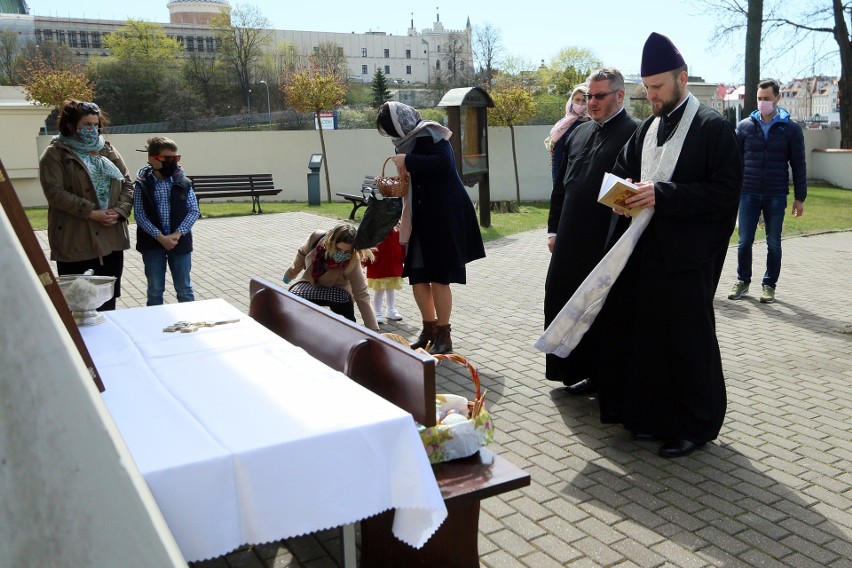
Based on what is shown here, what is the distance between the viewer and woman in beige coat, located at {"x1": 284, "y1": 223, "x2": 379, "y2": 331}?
6.25 metres

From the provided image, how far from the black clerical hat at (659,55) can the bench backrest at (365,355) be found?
2132 mm

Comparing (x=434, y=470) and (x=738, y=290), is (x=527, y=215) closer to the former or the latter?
(x=738, y=290)

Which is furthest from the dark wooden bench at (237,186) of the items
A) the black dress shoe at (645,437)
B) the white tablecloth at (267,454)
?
the white tablecloth at (267,454)

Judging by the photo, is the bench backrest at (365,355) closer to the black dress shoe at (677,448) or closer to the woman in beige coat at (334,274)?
the woman in beige coat at (334,274)

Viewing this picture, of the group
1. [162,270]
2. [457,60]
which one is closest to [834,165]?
[162,270]

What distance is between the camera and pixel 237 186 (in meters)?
19.1

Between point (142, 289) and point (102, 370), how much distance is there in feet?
21.0

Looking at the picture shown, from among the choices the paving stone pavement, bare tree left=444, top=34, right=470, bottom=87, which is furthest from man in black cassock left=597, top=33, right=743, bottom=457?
bare tree left=444, top=34, right=470, bottom=87

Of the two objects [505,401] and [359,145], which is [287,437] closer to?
[505,401]

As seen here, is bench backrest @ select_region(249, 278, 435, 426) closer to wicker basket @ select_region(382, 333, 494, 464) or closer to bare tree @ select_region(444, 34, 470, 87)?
wicker basket @ select_region(382, 333, 494, 464)

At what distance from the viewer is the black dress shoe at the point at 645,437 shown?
470 centimetres

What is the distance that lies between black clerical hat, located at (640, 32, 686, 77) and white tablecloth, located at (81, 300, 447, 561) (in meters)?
2.47

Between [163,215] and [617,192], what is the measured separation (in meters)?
3.77

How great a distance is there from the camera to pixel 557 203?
572 centimetres
